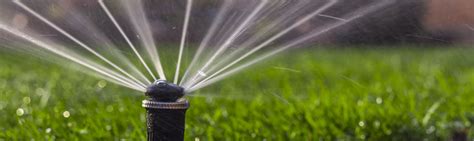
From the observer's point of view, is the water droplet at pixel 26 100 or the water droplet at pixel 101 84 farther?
the water droplet at pixel 101 84

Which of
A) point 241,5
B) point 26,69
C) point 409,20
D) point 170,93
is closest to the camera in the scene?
point 170,93

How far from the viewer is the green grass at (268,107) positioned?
3859 mm

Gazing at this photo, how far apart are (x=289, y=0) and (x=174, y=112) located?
132 cm

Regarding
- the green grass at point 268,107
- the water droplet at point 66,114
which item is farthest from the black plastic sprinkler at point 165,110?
the water droplet at point 66,114

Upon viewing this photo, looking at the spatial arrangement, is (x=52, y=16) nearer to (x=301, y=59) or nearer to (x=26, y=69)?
(x=26, y=69)

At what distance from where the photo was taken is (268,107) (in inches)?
179

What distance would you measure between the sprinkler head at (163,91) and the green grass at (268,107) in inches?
19.7

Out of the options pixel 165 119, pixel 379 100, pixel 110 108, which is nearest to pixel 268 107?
pixel 379 100

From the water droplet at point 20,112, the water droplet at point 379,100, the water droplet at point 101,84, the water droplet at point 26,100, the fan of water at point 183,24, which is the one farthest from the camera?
the water droplet at point 101,84

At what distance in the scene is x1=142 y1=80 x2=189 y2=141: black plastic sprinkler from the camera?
2449 millimetres

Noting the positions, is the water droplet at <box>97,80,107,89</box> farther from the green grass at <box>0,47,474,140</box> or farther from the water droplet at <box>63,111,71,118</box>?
the water droplet at <box>63,111,71,118</box>

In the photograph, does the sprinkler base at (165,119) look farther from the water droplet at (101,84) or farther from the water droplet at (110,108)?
the water droplet at (101,84)

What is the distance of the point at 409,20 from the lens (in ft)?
15.3

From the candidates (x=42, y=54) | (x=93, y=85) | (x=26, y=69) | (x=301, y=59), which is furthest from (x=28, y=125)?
(x=301, y=59)
